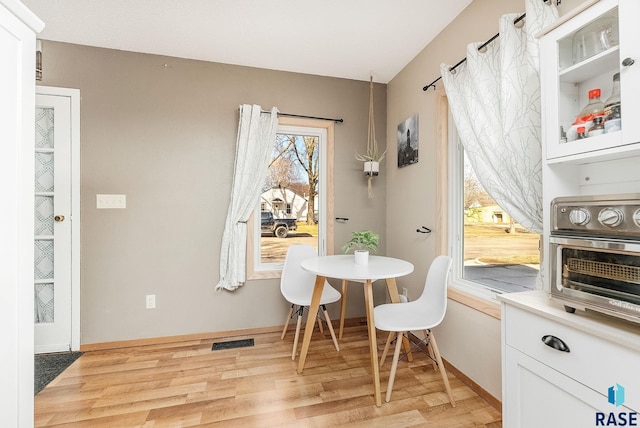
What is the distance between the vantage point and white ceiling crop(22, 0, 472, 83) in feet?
6.45

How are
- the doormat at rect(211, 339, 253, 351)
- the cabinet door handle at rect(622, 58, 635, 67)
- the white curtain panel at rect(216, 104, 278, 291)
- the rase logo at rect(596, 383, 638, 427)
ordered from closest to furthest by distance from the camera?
1. the rase logo at rect(596, 383, 638, 427)
2. the cabinet door handle at rect(622, 58, 635, 67)
3. the doormat at rect(211, 339, 253, 351)
4. the white curtain panel at rect(216, 104, 278, 291)

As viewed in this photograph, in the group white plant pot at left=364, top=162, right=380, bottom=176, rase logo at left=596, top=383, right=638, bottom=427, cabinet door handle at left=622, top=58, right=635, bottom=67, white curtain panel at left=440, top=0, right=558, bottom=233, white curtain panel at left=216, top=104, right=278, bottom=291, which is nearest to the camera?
rase logo at left=596, top=383, right=638, bottom=427

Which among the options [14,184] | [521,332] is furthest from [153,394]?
[521,332]

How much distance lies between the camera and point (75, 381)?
1986 millimetres

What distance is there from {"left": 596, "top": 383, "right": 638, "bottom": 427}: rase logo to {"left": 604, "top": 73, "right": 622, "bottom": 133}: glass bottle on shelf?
0.80m

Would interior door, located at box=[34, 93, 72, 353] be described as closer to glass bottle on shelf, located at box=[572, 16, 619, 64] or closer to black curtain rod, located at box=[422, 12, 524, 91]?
black curtain rod, located at box=[422, 12, 524, 91]

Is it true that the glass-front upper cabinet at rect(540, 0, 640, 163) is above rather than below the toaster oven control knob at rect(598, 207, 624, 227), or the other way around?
above

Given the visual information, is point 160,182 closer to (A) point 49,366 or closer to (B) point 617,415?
(A) point 49,366

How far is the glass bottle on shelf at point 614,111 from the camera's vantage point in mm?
960

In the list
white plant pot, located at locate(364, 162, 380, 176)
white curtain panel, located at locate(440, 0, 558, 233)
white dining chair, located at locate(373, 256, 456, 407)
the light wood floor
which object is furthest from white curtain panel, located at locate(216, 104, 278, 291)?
white curtain panel, located at locate(440, 0, 558, 233)

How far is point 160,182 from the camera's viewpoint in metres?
2.59

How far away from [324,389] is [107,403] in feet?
4.32

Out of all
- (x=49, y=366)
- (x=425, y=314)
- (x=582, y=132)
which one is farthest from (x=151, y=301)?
(x=582, y=132)

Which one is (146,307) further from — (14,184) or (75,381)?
(14,184)
